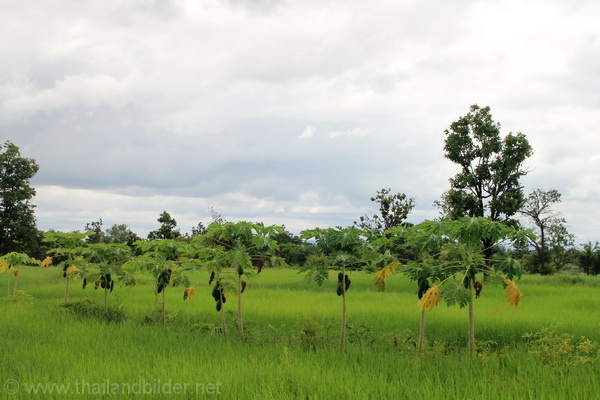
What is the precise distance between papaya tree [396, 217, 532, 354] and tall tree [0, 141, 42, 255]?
44.3 metres

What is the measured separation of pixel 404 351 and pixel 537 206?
53719 mm

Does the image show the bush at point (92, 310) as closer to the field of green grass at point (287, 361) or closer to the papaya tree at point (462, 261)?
the field of green grass at point (287, 361)

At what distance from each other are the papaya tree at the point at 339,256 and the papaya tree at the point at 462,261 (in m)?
1.24

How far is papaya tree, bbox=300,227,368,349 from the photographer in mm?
9750

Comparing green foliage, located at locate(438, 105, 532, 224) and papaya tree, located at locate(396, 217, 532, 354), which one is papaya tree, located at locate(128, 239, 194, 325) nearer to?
papaya tree, located at locate(396, 217, 532, 354)

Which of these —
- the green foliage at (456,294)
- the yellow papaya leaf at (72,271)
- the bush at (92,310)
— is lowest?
the bush at (92,310)

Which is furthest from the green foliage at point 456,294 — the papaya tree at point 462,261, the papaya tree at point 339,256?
the papaya tree at point 339,256

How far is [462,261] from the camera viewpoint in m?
8.61

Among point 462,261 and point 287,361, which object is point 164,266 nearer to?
point 287,361

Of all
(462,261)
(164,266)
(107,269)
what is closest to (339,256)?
(462,261)

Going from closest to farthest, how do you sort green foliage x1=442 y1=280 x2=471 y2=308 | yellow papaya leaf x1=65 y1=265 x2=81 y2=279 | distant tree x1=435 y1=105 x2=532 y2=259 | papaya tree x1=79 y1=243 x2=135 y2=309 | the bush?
green foliage x1=442 y1=280 x2=471 y2=308, the bush, papaya tree x1=79 y1=243 x2=135 y2=309, yellow papaya leaf x1=65 y1=265 x2=81 y2=279, distant tree x1=435 y1=105 x2=532 y2=259

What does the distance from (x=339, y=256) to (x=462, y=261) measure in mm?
2455

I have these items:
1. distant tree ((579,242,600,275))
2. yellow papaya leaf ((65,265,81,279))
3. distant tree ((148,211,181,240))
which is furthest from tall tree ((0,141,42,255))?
distant tree ((579,242,600,275))

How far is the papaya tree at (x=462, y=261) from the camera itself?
7778 mm
